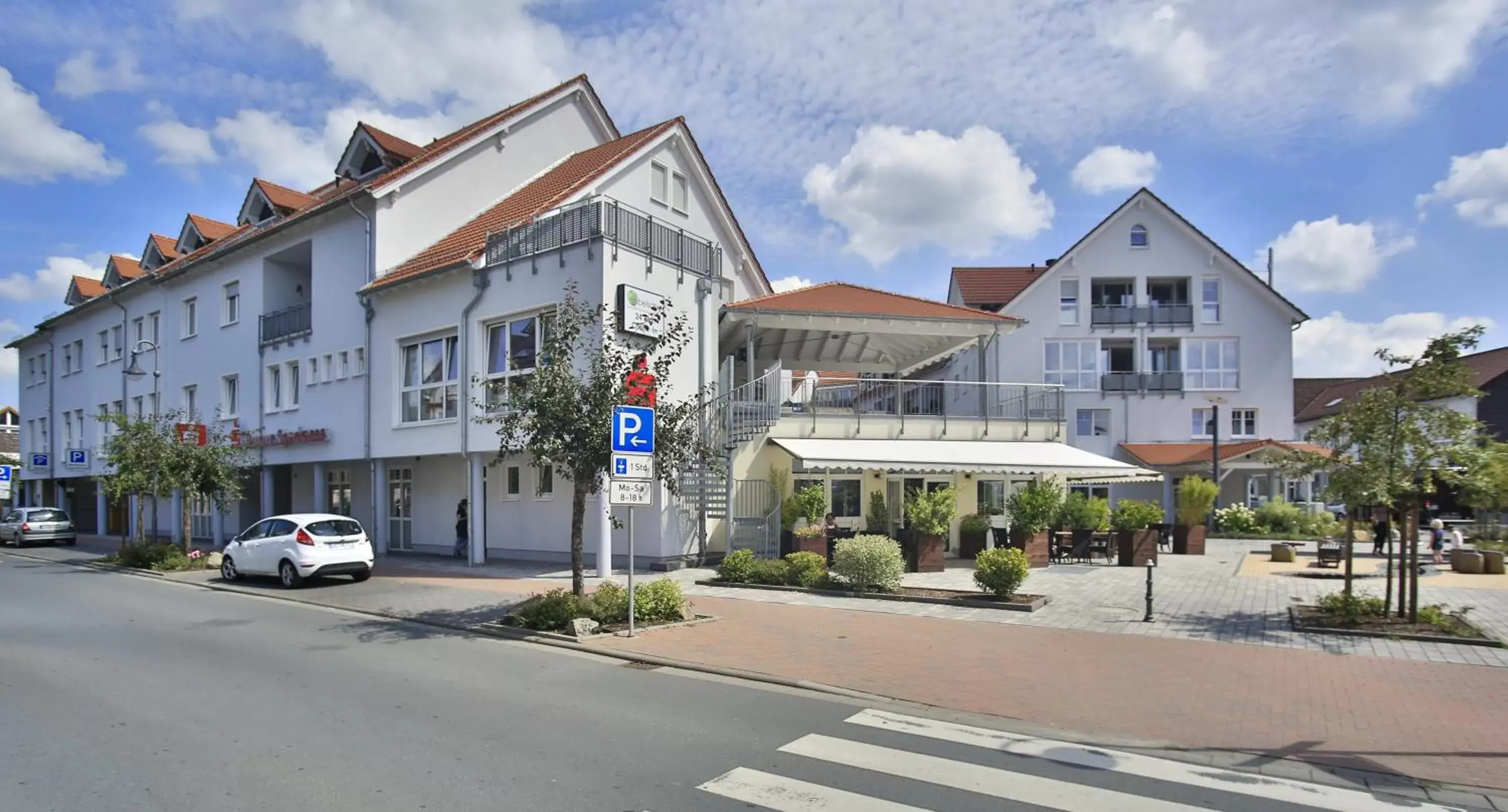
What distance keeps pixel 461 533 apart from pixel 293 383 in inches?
349

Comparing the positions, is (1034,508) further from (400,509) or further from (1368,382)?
(400,509)

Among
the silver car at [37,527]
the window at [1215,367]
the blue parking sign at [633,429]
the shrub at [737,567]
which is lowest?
the silver car at [37,527]

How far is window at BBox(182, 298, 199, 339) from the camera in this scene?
101ft

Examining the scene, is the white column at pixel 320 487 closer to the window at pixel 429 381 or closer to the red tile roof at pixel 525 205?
the window at pixel 429 381

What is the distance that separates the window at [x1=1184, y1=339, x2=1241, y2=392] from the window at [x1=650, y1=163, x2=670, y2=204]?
29.0 m

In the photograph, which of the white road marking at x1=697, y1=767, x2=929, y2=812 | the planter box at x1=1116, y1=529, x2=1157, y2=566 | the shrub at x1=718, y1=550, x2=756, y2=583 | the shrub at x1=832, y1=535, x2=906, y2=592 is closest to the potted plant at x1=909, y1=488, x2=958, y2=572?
the shrub at x1=832, y1=535, x2=906, y2=592

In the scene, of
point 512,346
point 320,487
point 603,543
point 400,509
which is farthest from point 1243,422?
point 320,487

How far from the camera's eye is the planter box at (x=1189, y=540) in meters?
23.2

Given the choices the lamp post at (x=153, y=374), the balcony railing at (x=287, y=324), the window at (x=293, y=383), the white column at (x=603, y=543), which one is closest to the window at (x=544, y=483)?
the white column at (x=603, y=543)

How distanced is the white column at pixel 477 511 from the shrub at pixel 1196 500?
18.0 meters

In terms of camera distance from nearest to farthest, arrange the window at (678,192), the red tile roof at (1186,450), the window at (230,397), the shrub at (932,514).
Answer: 1. the shrub at (932,514)
2. the window at (678,192)
3. the window at (230,397)
4. the red tile roof at (1186,450)

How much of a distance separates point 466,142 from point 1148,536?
2000 cm

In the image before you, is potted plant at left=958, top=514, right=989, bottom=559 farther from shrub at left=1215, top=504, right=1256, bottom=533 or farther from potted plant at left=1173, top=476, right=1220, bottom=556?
shrub at left=1215, top=504, right=1256, bottom=533

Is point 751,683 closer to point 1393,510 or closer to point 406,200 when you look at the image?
point 1393,510
